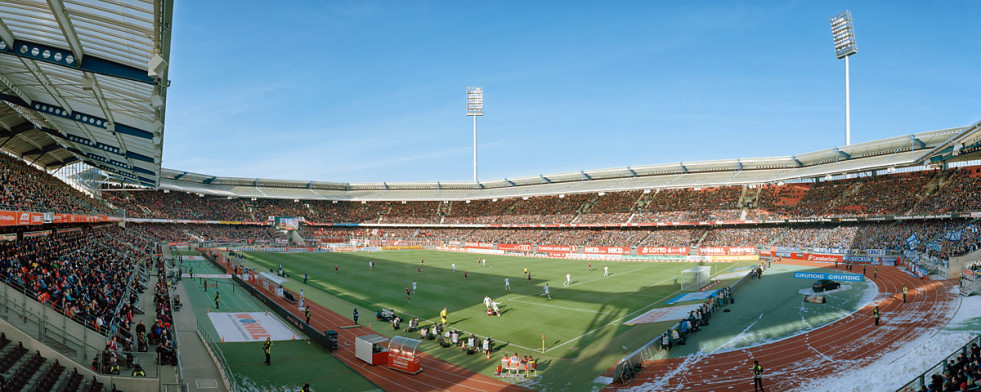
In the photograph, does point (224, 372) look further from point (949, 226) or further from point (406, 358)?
point (949, 226)

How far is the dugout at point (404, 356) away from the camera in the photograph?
797 inches

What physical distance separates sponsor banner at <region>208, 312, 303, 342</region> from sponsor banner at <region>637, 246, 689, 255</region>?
147 ft

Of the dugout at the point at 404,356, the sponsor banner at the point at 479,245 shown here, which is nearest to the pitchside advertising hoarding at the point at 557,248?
the sponsor banner at the point at 479,245

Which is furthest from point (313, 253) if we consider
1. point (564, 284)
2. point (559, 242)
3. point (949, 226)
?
point (949, 226)

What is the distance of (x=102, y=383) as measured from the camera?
14383mm

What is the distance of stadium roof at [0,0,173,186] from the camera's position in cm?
1198

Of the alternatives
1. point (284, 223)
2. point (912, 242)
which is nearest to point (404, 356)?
point (912, 242)

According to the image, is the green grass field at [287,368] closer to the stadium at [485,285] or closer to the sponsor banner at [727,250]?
the stadium at [485,285]

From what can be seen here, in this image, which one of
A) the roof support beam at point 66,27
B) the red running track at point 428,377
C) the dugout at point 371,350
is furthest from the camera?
the dugout at point 371,350

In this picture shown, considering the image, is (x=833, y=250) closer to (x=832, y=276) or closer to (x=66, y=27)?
(x=832, y=276)

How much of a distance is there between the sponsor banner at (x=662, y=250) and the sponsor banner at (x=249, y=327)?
4474cm

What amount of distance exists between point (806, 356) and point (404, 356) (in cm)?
1622

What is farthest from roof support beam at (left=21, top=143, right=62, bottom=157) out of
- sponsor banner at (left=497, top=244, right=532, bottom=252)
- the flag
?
the flag

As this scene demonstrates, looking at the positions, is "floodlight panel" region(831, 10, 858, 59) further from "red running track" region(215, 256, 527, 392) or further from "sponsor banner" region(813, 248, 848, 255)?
"red running track" region(215, 256, 527, 392)
